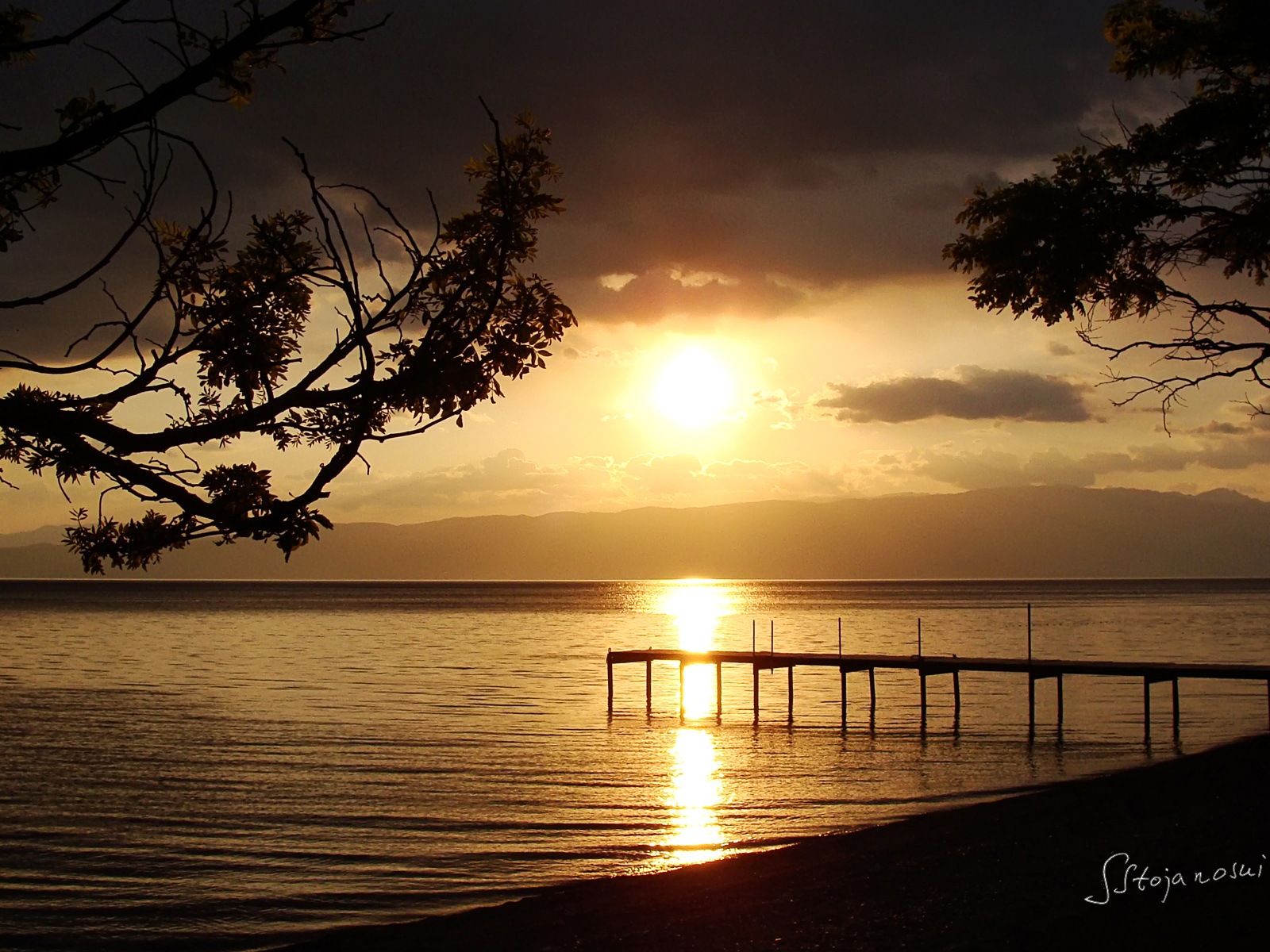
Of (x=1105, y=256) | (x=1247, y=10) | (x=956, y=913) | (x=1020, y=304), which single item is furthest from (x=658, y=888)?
(x=1247, y=10)

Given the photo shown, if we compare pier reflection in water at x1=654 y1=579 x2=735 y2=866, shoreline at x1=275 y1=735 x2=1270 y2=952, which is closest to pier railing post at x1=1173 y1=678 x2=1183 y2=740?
pier reflection in water at x1=654 y1=579 x2=735 y2=866

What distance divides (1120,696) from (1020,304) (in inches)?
1432

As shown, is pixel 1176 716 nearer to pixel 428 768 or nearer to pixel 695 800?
pixel 695 800

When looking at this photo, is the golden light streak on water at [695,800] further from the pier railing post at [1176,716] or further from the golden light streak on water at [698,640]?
the pier railing post at [1176,716]

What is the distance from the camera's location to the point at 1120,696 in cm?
4591

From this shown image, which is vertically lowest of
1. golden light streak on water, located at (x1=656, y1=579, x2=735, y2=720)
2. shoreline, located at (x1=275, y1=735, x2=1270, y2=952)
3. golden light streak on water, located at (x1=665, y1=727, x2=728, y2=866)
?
golden light streak on water, located at (x1=656, y1=579, x2=735, y2=720)
